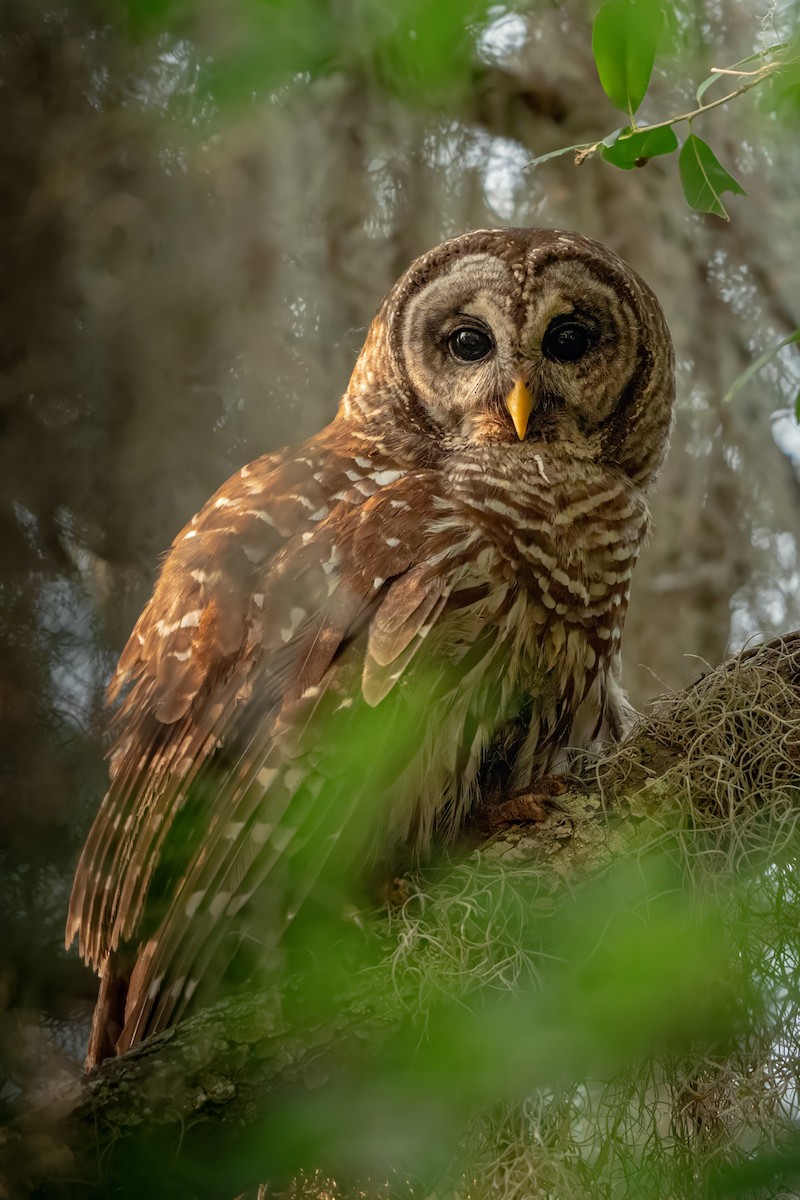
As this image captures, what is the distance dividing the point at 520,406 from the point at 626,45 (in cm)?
162

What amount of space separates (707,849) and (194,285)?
2.63 metres

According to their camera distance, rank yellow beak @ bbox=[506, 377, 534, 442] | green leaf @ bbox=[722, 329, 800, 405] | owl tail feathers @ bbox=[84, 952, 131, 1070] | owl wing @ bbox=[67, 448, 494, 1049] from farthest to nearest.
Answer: yellow beak @ bbox=[506, 377, 534, 442] → owl tail feathers @ bbox=[84, 952, 131, 1070] → owl wing @ bbox=[67, 448, 494, 1049] → green leaf @ bbox=[722, 329, 800, 405]

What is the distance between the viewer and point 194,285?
150 inches

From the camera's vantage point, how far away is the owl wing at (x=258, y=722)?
6.85 feet

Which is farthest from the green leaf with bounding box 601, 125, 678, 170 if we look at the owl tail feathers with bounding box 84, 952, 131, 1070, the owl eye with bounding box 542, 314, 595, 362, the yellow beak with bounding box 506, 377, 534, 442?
the owl tail feathers with bounding box 84, 952, 131, 1070

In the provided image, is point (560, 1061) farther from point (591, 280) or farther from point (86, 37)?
point (86, 37)

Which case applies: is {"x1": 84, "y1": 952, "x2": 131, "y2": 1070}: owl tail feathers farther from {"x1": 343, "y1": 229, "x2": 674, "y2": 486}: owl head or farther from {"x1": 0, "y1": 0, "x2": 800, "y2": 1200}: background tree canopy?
{"x1": 343, "y1": 229, "x2": 674, "y2": 486}: owl head

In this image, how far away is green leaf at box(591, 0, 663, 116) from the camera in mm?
705

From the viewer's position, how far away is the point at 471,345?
2.72 metres

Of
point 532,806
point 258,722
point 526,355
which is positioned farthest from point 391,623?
point 526,355

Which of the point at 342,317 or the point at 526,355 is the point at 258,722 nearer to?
the point at 526,355

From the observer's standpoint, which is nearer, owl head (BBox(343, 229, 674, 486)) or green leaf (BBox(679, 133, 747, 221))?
green leaf (BBox(679, 133, 747, 221))

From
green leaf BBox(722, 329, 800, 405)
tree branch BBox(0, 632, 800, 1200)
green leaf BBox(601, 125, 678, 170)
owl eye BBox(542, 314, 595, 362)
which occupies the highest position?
owl eye BBox(542, 314, 595, 362)

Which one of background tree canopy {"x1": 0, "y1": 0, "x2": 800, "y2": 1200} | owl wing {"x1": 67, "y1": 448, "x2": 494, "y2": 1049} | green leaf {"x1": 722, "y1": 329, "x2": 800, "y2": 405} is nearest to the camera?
background tree canopy {"x1": 0, "y1": 0, "x2": 800, "y2": 1200}
